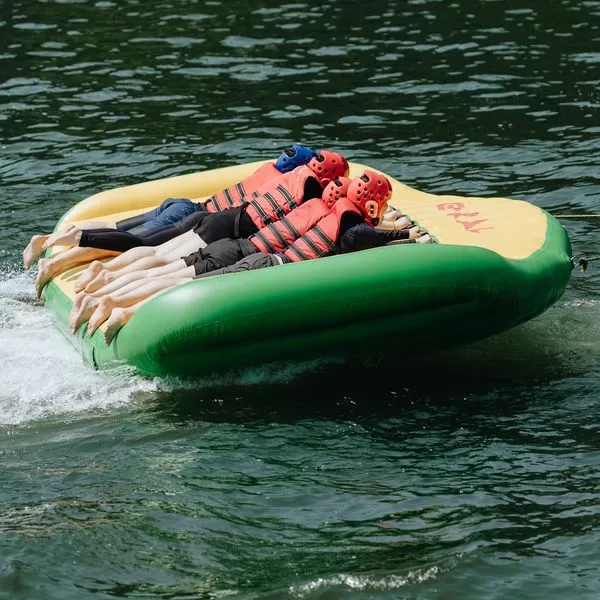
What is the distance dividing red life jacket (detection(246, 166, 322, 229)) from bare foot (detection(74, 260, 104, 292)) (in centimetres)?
101

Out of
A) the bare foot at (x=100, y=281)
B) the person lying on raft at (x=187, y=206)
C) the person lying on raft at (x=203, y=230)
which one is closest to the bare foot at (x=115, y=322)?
the bare foot at (x=100, y=281)

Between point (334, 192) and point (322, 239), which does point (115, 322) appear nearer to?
point (322, 239)

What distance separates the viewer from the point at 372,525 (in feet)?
17.1

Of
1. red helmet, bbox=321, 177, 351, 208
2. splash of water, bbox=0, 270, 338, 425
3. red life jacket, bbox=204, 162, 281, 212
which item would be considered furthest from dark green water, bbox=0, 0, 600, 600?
red life jacket, bbox=204, 162, 281, 212

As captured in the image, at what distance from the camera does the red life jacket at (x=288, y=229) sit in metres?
7.18

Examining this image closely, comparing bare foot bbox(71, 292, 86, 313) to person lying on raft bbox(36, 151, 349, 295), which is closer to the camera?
bare foot bbox(71, 292, 86, 313)

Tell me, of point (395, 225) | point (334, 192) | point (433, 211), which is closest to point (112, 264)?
point (334, 192)

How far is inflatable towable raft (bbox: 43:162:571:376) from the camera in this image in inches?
250

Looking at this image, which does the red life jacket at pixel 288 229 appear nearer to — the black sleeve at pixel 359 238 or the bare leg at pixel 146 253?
the black sleeve at pixel 359 238

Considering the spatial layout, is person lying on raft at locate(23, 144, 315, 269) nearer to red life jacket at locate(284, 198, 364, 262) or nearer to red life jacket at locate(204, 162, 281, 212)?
red life jacket at locate(204, 162, 281, 212)

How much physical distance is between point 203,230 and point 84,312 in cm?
101

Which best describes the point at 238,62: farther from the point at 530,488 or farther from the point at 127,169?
the point at 530,488

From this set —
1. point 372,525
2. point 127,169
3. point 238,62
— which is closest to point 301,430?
point 372,525

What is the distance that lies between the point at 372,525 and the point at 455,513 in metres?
0.38
